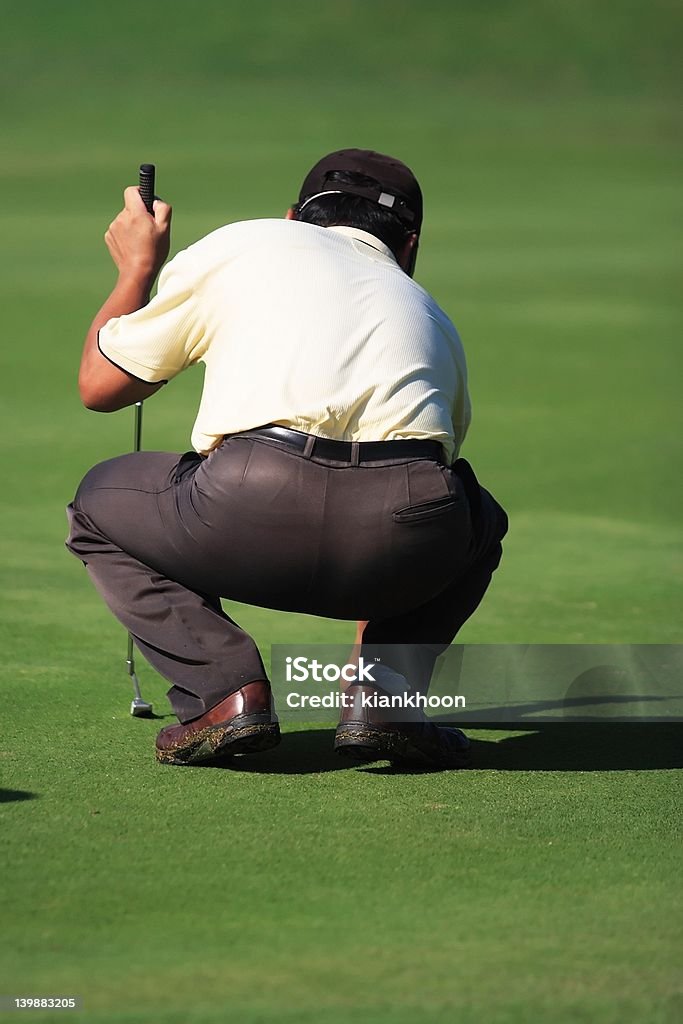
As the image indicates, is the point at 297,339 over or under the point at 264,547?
over

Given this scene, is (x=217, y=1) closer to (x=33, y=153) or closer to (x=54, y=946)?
(x=33, y=153)

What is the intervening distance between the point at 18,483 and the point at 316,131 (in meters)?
12.6

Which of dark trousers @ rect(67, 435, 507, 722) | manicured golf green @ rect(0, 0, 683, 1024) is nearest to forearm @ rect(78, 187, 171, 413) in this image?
dark trousers @ rect(67, 435, 507, 722)

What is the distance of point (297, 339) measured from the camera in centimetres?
291

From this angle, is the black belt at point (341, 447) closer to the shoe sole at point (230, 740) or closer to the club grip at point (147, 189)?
the shoe sole at point (230, 740)

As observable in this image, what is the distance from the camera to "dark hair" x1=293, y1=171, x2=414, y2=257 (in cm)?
321

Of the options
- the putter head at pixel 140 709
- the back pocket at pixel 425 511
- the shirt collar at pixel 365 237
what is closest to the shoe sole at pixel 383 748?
the back pocket at pixel 425 511

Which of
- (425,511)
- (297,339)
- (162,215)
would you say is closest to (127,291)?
(162,215)

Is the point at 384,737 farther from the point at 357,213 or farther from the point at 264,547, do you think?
Answer: the point at 357,213

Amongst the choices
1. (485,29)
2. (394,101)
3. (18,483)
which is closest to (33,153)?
(394,101)

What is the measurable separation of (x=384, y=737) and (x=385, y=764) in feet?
0.55

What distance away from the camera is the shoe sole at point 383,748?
3.01 meters

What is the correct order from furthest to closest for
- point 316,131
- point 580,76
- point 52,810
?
point 580,76 < point 316,131 < point 52,810

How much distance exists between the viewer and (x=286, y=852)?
251cm
